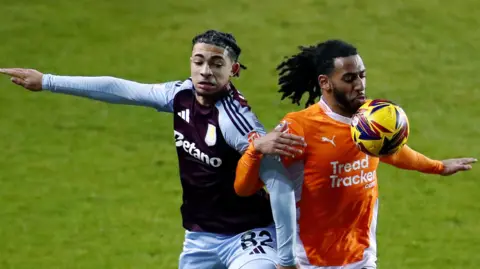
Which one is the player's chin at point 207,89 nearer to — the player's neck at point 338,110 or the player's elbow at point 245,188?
the player's elbow at point 245,188

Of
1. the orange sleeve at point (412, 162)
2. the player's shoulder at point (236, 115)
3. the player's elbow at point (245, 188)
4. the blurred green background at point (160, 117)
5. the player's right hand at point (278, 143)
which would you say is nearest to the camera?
the player's right hand at point (278, 143)

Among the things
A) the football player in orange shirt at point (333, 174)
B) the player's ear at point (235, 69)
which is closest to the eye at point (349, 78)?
the football player in orange shirt at point (333, 174)

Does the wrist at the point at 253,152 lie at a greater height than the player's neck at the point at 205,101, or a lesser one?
lesser

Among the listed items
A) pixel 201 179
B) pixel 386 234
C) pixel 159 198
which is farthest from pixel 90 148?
pixel 201 179

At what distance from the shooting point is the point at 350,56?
21.3ft

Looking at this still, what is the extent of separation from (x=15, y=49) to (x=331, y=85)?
813 centimetres

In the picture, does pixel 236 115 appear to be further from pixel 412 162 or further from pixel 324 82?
pixel 412 162

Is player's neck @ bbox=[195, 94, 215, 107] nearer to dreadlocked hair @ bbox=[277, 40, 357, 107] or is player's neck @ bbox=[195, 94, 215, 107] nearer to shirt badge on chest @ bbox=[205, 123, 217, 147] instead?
shirt badge on chest @ bbox=[205, 123, 217, 147]

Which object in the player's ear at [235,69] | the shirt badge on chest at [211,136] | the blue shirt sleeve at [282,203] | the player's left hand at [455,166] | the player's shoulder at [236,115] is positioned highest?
the player's ear at [235,69]

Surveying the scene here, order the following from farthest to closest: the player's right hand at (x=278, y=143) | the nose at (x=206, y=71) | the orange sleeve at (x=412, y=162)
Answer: the orange sleeve at (x=412, y=162), the nose at (x=206, y=71), the player's right hand at (x=278, y=143)

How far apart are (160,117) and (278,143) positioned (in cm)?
651

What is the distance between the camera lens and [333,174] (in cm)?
645

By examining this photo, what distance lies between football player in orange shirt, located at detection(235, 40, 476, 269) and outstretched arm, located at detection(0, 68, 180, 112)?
31.8 inches

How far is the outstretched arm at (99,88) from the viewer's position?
6.65 m
